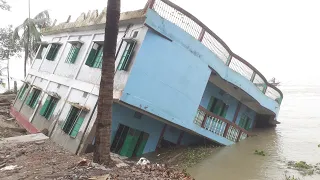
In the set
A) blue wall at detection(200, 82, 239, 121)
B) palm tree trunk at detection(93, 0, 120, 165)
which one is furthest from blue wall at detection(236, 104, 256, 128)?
palm tree trunk at detection(93, 0, 120, 165)

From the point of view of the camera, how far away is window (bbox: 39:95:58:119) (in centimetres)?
1392

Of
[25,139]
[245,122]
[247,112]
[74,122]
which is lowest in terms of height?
[25,139]

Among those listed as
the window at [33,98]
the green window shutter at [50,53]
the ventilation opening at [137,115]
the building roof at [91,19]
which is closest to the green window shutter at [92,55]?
the building roof at [91,19]

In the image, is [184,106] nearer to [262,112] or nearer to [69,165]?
[69,165]

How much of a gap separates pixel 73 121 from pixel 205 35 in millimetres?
5917

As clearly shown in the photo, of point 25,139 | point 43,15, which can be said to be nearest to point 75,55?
point 25,139

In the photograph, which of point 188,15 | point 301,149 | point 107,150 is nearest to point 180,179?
point 107,150

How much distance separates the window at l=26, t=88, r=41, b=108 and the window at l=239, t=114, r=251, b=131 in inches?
417

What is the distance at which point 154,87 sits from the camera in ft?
33.4

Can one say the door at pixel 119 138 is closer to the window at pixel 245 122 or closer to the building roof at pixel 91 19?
the building roof at pixel 91 19

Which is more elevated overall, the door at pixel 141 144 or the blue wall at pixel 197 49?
the blue wall at pixel 197 49

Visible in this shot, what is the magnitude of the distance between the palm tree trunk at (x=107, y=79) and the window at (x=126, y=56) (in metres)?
2.83

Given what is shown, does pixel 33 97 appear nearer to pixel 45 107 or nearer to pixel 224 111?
pixel 45 107

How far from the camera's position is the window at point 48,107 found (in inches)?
548
